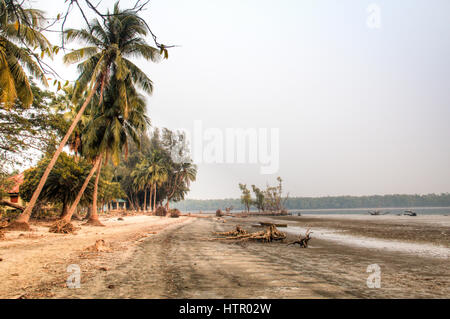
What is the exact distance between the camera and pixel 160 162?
157 ft

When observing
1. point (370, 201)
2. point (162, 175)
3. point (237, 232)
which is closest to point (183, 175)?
point (162, 175)

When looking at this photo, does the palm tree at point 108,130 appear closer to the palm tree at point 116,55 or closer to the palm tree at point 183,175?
the palm tree at point 116,55

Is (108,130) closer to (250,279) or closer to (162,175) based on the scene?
(250,279)

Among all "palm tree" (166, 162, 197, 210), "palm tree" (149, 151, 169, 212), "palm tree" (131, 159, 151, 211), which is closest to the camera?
"palm tree" (149, 151, 169, 212)

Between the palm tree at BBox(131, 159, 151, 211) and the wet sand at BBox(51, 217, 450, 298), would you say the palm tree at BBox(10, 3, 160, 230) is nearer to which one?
the wet sand at BBox(51, 217, 450, 298)

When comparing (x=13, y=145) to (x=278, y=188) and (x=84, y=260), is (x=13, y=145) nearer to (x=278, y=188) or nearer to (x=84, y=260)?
(x=84, y=260)

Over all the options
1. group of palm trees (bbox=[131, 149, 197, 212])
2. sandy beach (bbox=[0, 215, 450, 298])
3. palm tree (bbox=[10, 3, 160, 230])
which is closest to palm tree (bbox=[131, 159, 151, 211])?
group of palm trees (bbox=[131, 149, 197, 212])

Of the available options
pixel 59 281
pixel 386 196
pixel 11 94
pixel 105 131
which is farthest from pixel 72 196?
pixel 386 196

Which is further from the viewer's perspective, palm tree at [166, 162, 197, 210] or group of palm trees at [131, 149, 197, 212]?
palm tree at [166, 162, 197, 210]

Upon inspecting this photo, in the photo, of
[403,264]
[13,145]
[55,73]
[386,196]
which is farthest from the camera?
[386,196]

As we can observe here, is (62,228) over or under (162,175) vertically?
under

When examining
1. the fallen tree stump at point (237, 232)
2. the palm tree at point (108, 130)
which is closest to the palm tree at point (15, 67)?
the palm tree at point (108, 130)
